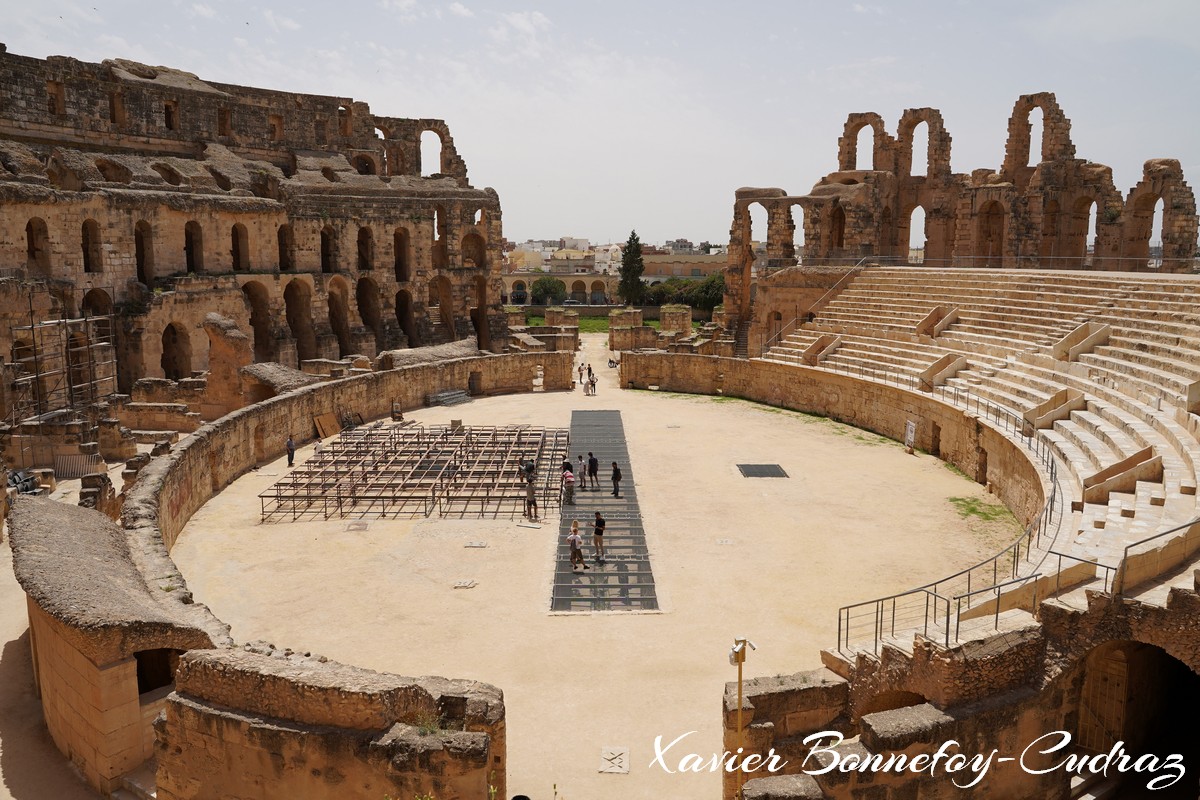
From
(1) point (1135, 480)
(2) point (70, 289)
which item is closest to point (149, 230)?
(2) point (70, 289)

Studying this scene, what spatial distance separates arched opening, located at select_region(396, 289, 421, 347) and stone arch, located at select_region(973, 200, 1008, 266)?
862 inches

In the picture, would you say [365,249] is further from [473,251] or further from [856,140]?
[856,140]

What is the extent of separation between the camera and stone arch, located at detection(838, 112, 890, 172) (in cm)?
3422

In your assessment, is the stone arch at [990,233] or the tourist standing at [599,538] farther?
the stone arch at [990,233]

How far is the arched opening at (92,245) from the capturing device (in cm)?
2730

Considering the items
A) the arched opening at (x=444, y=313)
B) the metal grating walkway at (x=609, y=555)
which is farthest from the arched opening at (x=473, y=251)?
the metal grating walkway at (x=609, y=555)

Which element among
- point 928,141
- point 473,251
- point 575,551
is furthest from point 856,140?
point 575,551

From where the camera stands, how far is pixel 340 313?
3588 cm

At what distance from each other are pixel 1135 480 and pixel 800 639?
533 cm

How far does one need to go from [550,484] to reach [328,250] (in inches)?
892

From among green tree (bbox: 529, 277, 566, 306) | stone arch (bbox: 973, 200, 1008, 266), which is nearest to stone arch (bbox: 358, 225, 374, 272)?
stone arch (bbox: 973, 200, 1008, 266)

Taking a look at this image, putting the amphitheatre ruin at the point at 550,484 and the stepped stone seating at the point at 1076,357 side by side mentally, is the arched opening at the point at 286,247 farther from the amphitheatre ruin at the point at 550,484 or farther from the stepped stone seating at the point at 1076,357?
the stepped stone seating at the point at 1076,357

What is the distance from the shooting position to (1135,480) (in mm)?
12398

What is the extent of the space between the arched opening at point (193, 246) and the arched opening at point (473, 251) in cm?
1071
